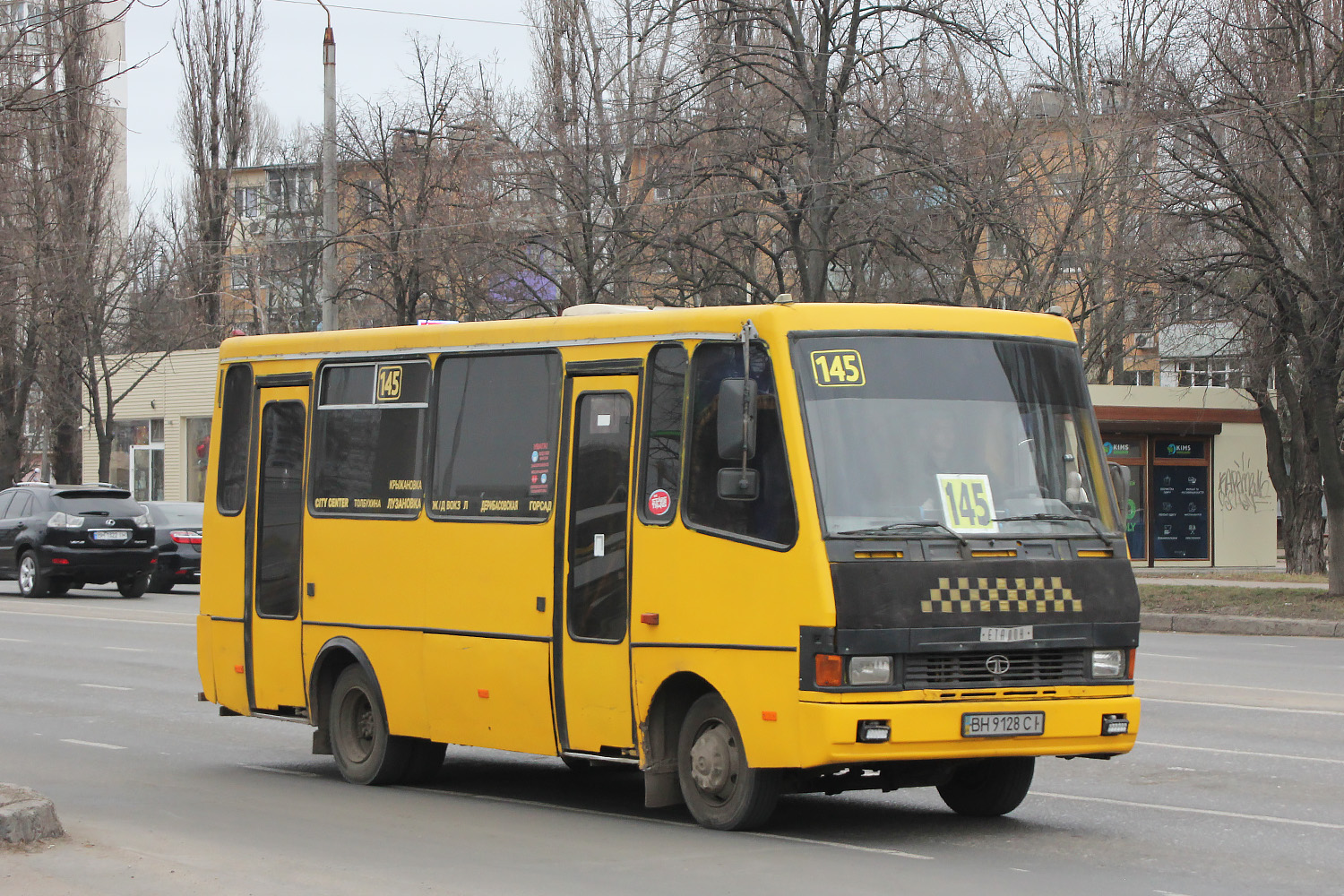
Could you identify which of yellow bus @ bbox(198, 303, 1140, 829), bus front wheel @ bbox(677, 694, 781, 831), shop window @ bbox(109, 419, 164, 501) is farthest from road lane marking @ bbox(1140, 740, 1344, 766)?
shop window @ bbox(109, 419, 164, 501)

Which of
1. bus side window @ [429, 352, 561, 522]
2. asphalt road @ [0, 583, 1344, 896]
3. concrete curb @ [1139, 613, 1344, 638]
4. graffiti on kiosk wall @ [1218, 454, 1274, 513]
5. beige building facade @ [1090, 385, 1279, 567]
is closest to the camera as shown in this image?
asphalt road @ [0, 583, 1344, 896]

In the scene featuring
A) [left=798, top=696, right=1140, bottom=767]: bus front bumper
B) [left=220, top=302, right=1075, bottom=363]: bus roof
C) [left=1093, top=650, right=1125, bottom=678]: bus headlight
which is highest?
[left=220, top=302, right=1075, bottom=363]: bus roof

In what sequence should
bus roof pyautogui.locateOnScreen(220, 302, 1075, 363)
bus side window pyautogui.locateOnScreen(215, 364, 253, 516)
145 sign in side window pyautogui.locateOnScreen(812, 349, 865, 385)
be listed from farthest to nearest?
bus side window pyautogui.locateOnScreen(215, 364, 253, 516), bus roof pyautogui.locateOnScreen(220, 302, 1075, 363), 145 sign in side window pyautogui.locateOnScreen(812, 349, 865, 385)

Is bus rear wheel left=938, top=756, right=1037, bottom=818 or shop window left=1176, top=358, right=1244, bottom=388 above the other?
shop window left=1176, top=358, right=1244, bottom=388

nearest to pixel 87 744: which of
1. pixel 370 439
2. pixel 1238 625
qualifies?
pixel 370 439

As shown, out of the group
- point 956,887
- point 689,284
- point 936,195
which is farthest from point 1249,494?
point 956,887

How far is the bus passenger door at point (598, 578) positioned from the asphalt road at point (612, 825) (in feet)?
1.88

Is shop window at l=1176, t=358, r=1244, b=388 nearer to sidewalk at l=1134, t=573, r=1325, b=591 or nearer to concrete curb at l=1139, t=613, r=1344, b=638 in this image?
sidewalk at l=1134, t=573, r=1325, b=591

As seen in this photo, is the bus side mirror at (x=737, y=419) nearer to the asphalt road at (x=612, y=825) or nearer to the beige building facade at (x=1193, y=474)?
the asphalt road at (x=612, y=825)

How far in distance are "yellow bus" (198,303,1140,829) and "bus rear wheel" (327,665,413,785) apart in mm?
30

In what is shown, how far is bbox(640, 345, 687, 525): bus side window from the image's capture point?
363 inches

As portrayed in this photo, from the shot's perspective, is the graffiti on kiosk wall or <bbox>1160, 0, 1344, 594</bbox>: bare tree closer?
<bbox>1160, 0, 1344, 594</bbox>: bare tree

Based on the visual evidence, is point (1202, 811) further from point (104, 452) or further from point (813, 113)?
point (104, 452)

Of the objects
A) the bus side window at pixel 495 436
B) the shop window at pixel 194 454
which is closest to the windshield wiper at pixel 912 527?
the bus side window at pixel 495 436
